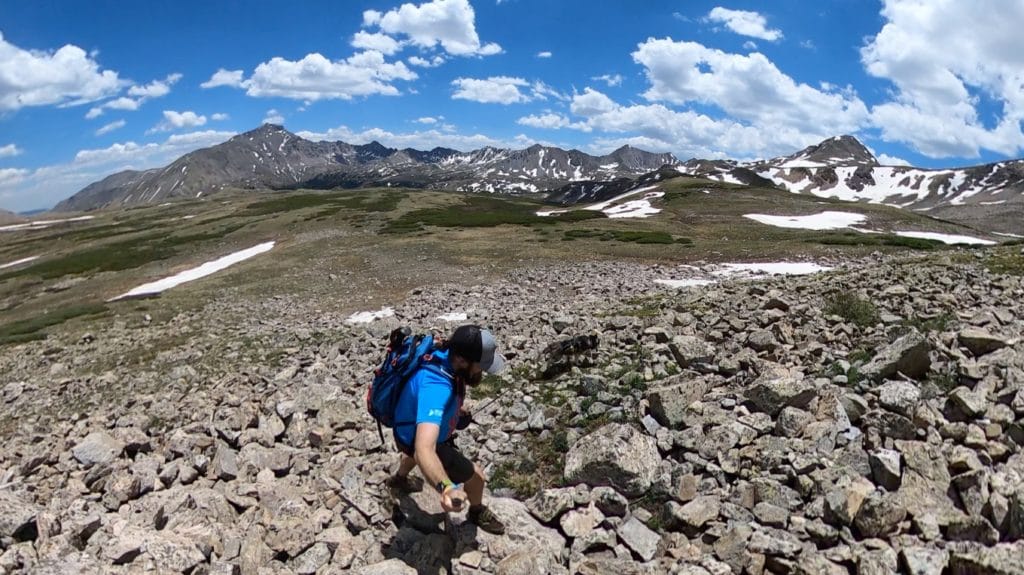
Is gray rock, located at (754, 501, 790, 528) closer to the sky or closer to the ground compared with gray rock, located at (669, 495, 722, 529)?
closer to the sky

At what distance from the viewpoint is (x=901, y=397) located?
7.85 meters

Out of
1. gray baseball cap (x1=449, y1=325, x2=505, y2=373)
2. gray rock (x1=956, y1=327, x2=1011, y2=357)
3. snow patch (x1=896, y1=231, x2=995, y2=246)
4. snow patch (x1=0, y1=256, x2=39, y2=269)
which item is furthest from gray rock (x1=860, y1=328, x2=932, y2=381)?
snow patch (x1=0, y1=256, x2=39, y2=269)

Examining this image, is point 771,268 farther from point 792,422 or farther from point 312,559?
point 312,559

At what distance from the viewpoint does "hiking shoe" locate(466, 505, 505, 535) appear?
6832 millimetres

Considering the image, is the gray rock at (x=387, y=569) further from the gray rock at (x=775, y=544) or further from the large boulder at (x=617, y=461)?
the gray rock at (x=775, y=544)

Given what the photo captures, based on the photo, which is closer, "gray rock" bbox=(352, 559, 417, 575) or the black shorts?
"gray rock" bbox=(352, 559, 417, 575)

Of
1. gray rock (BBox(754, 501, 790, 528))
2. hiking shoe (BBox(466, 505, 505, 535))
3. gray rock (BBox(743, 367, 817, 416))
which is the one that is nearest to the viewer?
gray rock (BBox(754, 501, 790, 528))

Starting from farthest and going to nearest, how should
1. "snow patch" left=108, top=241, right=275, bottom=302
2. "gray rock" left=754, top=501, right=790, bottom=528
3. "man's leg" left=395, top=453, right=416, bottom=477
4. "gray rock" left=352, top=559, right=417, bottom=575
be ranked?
"snow patch" left=108, top=241, right=275, bottom=302, "man's leg" left=395, top=453, right=416, bottom=477, "gray rock" left=754, top=501, right=790, bottom=528, "gray rock" left=352, top=559, right=417, bottom=575

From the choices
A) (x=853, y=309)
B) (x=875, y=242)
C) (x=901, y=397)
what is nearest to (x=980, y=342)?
(x=901, y=397)

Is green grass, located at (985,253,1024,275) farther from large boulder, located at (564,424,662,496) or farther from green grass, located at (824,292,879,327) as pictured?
large boulder, located at (564,424,662,496)

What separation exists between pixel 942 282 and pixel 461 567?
54.4 ft

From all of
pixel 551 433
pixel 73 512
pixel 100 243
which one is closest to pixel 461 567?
pixel 551 433

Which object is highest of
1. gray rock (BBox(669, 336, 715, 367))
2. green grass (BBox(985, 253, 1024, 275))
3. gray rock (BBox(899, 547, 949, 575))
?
green grass (BBox(985, 253, 1024, 275))

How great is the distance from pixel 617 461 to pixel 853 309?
8875 mm
